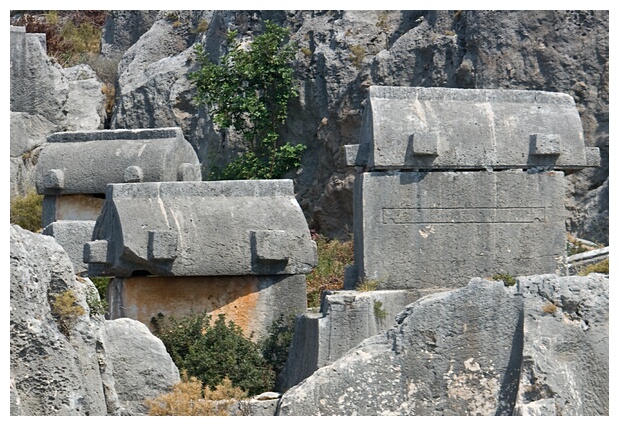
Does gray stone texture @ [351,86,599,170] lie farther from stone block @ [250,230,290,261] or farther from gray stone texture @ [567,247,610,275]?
gray stone texture @ [567,247,610,275]

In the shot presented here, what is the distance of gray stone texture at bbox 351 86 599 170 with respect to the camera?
1027cm

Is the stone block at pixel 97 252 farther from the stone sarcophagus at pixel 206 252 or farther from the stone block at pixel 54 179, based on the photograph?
the stone block at pixel 54 179

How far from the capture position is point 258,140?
1750cm

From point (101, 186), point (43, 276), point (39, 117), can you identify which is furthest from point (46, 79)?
point (43, 276)

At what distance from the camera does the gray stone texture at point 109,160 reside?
14195mm

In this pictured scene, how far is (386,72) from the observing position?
53.4ft

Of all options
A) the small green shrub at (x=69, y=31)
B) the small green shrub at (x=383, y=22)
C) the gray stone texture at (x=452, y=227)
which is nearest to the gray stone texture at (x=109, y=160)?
the small green shrub at (x=383, y=22)

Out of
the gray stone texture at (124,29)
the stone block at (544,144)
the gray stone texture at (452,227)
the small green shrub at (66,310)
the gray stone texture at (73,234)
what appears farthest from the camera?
the gray stone texture at (124,29)

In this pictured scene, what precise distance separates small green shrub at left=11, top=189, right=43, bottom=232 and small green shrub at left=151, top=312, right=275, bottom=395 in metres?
6.93

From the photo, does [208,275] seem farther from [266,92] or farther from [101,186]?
[266,92]

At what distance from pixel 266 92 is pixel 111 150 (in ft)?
11.8

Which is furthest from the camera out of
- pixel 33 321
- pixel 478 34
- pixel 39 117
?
pixel 39 117

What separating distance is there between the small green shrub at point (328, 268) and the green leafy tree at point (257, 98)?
1.56 meters

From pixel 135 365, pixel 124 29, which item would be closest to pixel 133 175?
pixel 135 365
